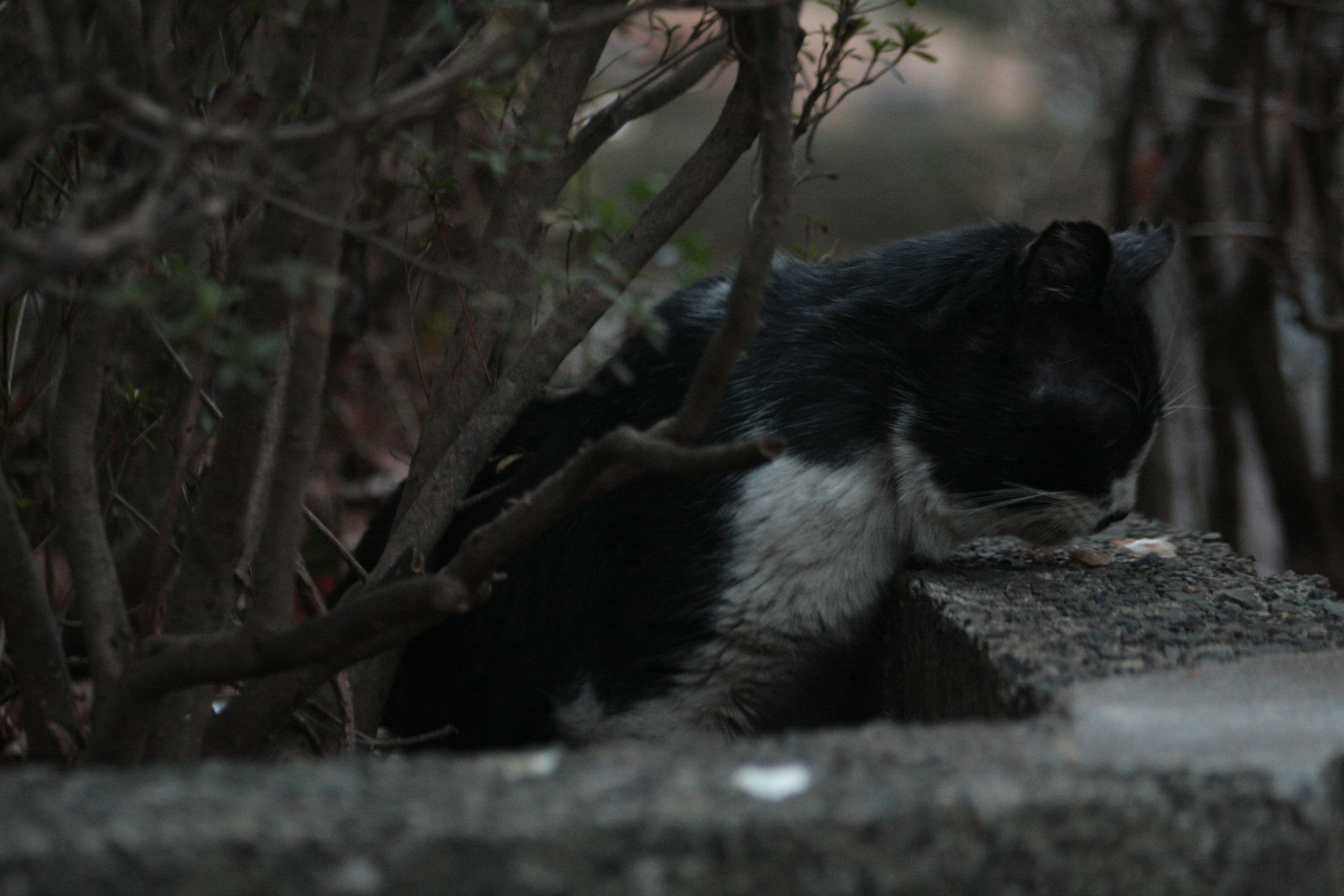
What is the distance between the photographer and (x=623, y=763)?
1048 mm

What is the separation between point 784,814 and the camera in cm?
95

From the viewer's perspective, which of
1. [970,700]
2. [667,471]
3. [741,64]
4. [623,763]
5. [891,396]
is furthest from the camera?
[891,396]

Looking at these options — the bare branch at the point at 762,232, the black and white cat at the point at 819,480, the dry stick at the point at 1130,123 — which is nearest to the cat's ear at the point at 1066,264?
the black and white cat at the point at 819,480

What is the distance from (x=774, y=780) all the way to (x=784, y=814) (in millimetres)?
56

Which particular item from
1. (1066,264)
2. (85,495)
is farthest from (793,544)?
(85,495)

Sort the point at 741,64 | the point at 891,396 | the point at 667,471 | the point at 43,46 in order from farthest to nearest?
the point at 891,396 < the point at 741,64 < the point at 667,471 < the point at 43,46

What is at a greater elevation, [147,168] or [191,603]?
[147,168]

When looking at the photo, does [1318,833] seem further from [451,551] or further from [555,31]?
[451,551]

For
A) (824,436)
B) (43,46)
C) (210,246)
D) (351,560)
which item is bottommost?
(351,560)

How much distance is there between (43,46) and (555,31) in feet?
1.33

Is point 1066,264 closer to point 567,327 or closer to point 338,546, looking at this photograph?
point 567,327

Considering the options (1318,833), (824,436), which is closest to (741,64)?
(824,436)

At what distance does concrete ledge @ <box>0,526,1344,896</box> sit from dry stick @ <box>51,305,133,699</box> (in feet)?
1.48

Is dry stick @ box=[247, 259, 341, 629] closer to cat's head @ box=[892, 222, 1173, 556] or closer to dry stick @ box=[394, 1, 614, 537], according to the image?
dry stick @ box=[394, 1, 614, 537]
